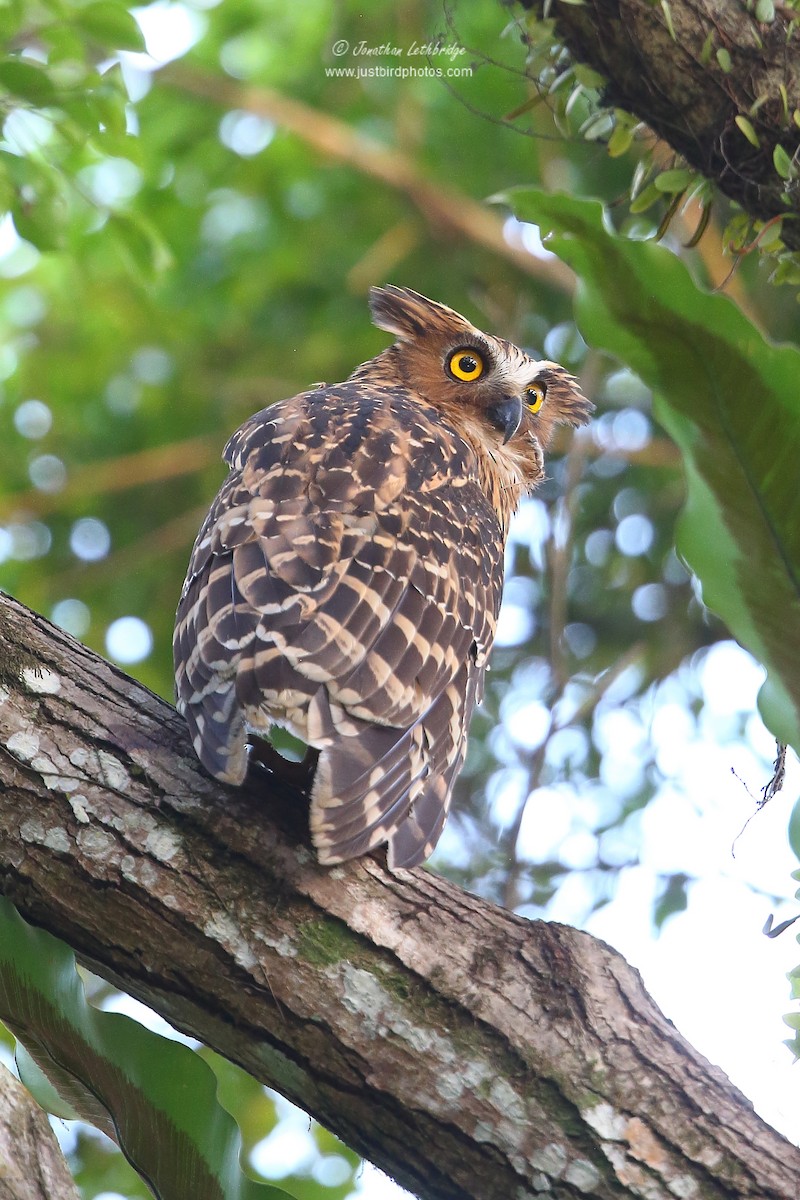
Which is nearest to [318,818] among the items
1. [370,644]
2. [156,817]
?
[156,817]

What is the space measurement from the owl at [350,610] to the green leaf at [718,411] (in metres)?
1.08

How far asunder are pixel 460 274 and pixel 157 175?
1.75m

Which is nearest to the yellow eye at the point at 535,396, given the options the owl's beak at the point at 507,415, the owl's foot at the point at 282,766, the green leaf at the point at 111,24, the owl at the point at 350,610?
the owl's beak at the point at 507,415

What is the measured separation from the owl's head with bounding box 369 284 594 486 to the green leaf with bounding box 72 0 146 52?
5.41ft

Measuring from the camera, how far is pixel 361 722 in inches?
107

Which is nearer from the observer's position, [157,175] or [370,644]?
[370,644]

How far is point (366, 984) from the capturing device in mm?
2287

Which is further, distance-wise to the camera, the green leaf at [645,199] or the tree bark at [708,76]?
the green leaf at [645,199]

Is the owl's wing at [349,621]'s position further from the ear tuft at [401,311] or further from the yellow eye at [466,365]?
the ear tuft at [401,311]

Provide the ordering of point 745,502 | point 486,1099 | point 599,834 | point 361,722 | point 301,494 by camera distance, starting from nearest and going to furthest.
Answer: point 745,502 < point 486,1099 < point 361,722 < point 301,494 < point 599,834

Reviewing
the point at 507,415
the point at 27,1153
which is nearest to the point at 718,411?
the point at 27,1153

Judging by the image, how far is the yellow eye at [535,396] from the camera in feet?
15.9

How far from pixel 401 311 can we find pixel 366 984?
3.26 m

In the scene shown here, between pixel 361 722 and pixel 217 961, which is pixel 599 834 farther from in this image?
pixel 217 961
